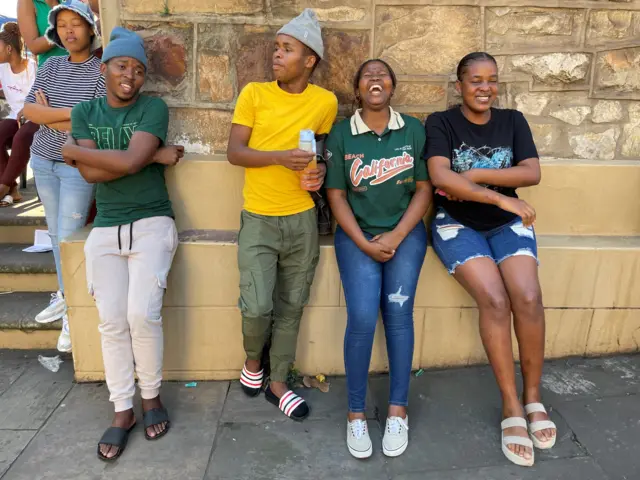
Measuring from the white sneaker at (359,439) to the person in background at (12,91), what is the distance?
3.64 metres

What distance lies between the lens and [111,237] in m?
2.59

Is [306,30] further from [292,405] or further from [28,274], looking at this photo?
[28,274]

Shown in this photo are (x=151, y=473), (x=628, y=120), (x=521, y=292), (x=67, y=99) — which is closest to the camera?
(x=151, y=473)

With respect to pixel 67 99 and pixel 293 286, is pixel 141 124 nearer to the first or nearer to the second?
pixel 67 99

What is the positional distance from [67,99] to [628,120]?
3.30 m

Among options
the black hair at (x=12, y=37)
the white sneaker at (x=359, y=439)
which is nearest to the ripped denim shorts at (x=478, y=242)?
the white sneaker at (x=359, y=439)

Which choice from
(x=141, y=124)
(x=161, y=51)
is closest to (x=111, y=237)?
(x=141, y=124)

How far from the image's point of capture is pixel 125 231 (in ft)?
8.55

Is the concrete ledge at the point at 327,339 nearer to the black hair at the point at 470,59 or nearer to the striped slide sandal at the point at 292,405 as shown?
the striped slide sandal at the point at 292,405

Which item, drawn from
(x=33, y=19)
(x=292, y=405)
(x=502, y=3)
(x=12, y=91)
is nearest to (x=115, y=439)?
(x=292, y=405)

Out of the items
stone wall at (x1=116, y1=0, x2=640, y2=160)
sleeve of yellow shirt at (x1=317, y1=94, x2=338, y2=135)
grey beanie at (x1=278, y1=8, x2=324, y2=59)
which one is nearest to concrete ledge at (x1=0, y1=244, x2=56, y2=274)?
stone wall at (x1=116, y1=0, x2=640, y2=160)

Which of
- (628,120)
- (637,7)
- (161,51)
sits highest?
(637,7)

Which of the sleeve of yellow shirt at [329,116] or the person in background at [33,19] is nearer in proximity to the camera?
the sleeve of yellow shirt at [329,116]

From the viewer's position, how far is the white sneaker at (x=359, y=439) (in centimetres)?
243
